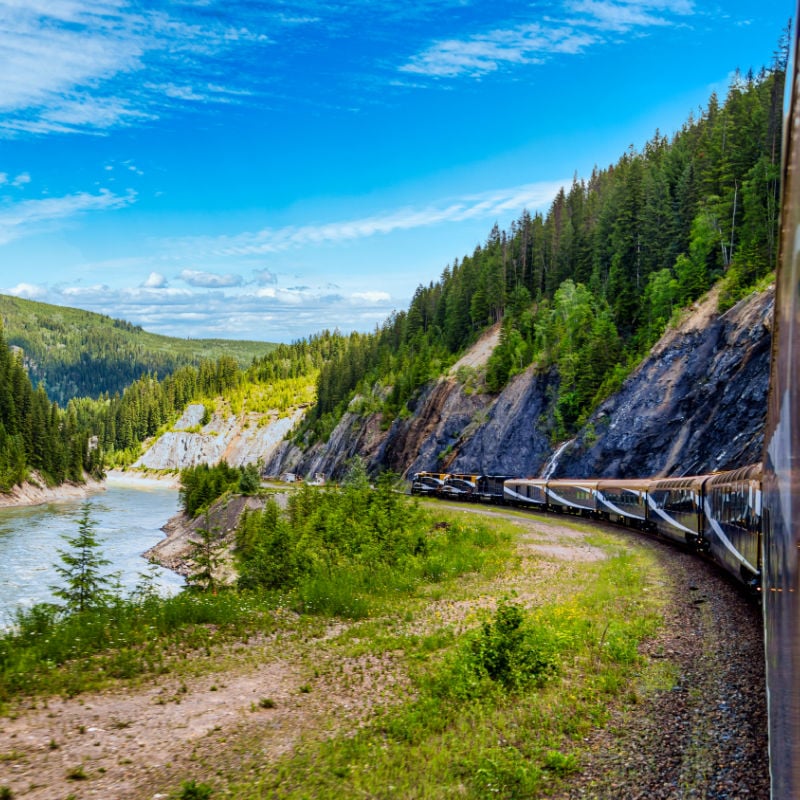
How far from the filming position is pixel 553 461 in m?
61.2

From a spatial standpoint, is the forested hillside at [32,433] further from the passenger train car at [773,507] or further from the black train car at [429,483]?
the passenger train car at [773,507]

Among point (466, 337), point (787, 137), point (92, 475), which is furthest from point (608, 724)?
point (92, 475)

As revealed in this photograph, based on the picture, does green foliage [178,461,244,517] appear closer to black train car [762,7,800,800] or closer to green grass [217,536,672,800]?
green grass [217,536,672,800]

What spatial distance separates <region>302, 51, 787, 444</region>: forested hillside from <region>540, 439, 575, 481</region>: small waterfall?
7.09 ft

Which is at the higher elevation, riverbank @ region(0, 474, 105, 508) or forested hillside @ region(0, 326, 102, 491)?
forested hillside @ region(0, 326, 102, 491)

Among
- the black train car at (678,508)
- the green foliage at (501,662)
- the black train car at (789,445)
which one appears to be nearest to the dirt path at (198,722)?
the green foliage at (501,662)

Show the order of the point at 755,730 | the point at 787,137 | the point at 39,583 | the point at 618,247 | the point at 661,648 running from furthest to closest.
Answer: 1. the point at 618,247
2. the point at 39,583
3. the point at 661,648
4. the point at 755,730
5. the point at 787,137

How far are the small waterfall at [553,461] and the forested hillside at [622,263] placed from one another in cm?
216

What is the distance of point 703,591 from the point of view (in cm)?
1745

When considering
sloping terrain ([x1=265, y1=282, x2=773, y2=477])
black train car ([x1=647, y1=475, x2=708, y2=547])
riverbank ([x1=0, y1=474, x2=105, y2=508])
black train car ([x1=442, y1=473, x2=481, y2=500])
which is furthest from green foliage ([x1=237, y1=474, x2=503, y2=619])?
riverbank ([x1=0, y1=474, x2=105, y2=508])

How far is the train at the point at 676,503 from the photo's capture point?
583 inches

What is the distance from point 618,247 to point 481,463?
2996 centimetres

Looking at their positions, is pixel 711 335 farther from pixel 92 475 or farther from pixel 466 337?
pixel 92 475

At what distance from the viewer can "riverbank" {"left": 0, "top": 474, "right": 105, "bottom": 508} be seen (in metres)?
88.1
